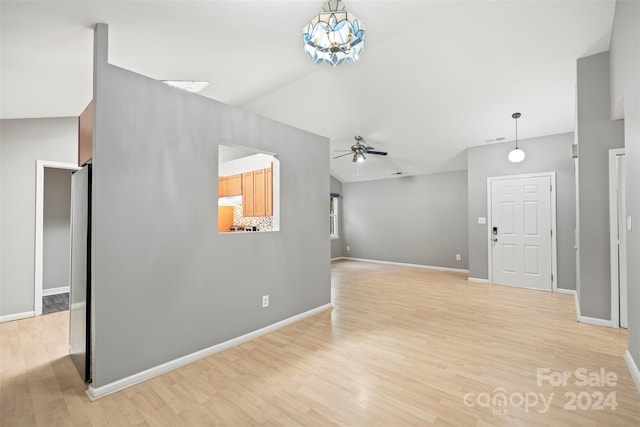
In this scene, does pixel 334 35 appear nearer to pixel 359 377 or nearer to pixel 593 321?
pixel 359 377

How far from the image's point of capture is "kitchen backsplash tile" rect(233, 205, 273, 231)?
498 centimetres

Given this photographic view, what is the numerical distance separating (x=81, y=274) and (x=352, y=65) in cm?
397

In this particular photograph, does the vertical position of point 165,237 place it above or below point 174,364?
above

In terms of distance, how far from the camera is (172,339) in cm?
255

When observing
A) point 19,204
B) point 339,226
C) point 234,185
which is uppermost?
point 234,185

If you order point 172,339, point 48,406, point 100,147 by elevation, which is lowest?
point 48,406

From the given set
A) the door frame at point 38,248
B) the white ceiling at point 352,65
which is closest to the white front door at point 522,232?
the white ceiling at point 352,65

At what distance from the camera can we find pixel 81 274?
2.43 metres

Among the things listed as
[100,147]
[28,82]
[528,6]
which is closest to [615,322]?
[528,6]

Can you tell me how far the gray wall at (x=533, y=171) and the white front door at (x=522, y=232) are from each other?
0.15 meters

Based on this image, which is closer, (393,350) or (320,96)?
(393,350)

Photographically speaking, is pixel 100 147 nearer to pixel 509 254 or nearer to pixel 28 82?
pixel 28 82

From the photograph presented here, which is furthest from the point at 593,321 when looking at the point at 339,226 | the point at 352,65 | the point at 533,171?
the point at 339,226

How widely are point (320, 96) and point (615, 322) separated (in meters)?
4.94
